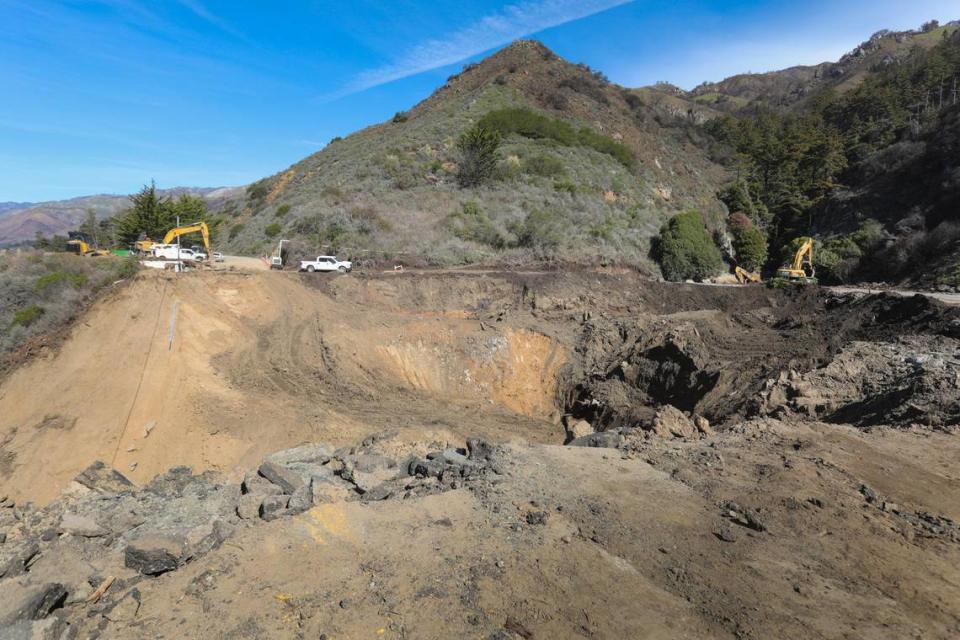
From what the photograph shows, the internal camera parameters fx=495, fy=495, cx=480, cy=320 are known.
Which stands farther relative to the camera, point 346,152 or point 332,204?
point 346,152

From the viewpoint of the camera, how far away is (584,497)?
7668mm

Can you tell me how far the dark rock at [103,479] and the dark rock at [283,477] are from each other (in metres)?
3.20

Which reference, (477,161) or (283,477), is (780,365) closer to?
(283,477)

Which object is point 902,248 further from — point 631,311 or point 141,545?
point 141,545

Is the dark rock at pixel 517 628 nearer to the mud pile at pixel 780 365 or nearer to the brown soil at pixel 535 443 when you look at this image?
the brown soil at pixel 535 443

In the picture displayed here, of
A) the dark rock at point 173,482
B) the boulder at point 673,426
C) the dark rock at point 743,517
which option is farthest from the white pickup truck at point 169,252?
the dark rock at point 743,517

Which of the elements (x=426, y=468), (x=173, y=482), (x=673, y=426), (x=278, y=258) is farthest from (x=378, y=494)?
(x=278, y=258)

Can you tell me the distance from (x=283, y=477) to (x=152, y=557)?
2418 mm

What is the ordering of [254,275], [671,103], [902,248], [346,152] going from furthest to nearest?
[671,103], [346,152], [902,248], [254,275]

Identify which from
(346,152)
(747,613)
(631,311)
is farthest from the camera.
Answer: (346,152)

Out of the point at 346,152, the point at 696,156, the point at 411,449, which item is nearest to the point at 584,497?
the point at 411,449

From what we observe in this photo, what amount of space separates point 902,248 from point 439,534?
117 feet

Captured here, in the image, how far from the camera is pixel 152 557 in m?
6.06

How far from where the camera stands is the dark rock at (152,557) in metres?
6.05
